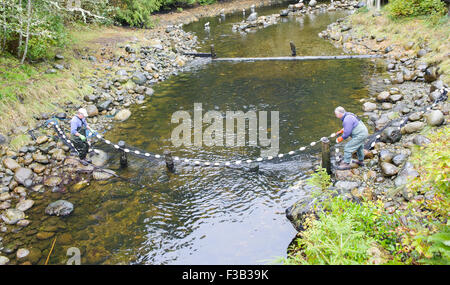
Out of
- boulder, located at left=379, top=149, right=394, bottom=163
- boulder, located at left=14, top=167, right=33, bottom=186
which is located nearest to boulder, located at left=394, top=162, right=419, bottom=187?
boulder, located at left=379, top=149, right=394, bottom=163

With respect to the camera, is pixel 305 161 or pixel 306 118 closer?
pixel 305 161

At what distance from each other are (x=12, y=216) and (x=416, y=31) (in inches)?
873

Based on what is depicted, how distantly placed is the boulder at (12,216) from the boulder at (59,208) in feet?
2.30

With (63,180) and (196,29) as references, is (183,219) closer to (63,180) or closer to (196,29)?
(63,180)

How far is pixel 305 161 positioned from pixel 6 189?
9.89 metres

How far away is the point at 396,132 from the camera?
1017cm

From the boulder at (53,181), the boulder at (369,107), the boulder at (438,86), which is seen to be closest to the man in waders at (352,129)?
the boulder at (369,107)

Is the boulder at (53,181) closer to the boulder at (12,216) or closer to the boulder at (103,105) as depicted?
the boulder at (12,216)

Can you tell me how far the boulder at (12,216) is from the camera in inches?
346

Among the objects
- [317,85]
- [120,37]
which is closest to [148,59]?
[120,37]

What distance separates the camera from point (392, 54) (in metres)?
19.0

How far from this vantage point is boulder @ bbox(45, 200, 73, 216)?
29.6ft
